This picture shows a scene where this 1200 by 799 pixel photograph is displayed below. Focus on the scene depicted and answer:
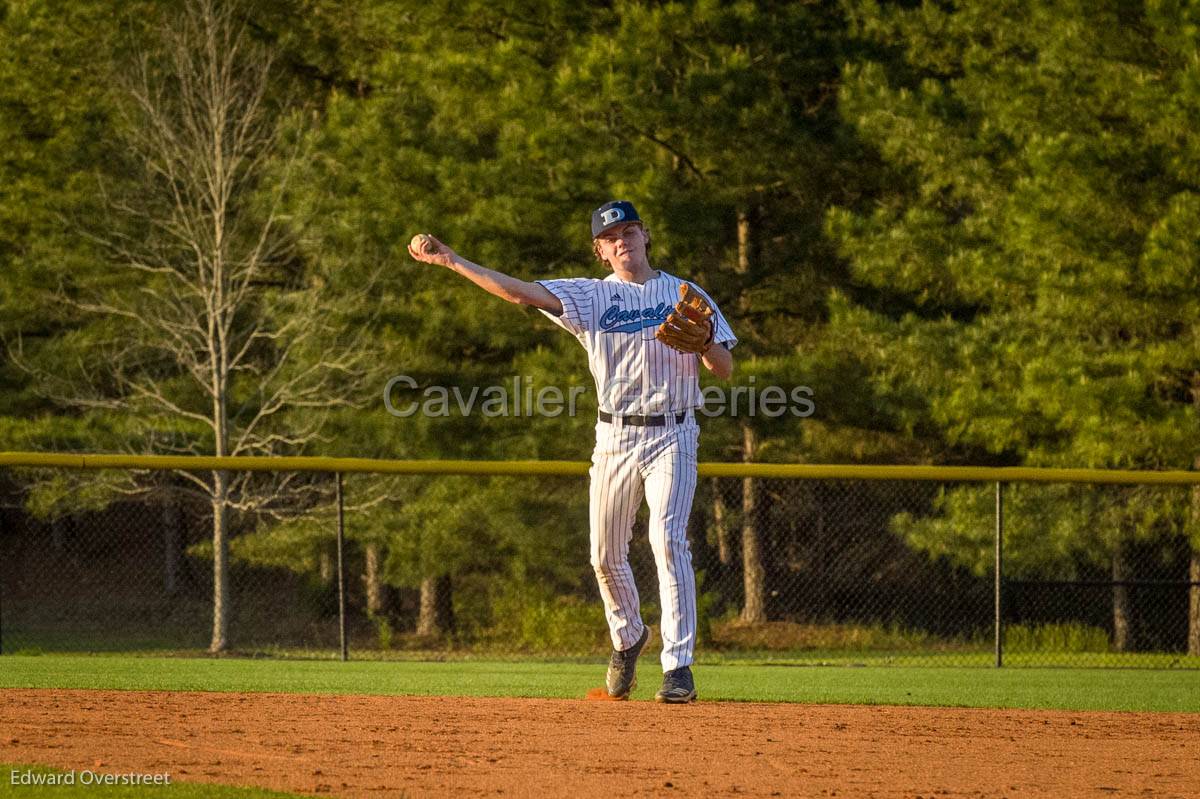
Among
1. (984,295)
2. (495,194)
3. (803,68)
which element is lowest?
(984,295)

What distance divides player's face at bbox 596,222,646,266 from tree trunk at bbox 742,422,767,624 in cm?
1095

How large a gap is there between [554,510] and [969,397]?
4925 mm

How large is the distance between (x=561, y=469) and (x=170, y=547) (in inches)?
652

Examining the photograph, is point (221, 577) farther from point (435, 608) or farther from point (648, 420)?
point (648, 420)

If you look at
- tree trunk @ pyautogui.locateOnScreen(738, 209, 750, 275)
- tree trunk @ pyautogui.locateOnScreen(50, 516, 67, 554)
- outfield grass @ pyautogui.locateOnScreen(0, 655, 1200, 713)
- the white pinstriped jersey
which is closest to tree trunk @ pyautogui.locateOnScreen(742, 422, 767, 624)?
tree trunk @ pyautogui.locateOnScreen(738, 209, 750, 275)

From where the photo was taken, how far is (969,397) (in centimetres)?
1498

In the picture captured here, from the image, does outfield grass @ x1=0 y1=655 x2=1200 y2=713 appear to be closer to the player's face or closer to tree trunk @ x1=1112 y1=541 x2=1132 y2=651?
the player's face

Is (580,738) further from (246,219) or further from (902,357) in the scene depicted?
(246,219)

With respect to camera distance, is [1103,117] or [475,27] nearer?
[1103,117]

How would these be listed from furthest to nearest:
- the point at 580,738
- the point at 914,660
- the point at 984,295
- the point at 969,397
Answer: the point at 984,295
the point at 969,397
the point at 914,660
the point at 580,738

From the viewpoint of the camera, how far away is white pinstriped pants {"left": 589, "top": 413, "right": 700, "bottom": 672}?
6.32 metres

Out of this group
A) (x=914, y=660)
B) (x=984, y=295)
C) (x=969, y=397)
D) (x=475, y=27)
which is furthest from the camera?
(x=475, y=27)

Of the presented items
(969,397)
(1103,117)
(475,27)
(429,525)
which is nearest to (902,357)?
(969,397)

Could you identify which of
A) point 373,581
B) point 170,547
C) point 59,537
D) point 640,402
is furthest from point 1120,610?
point 59,537
